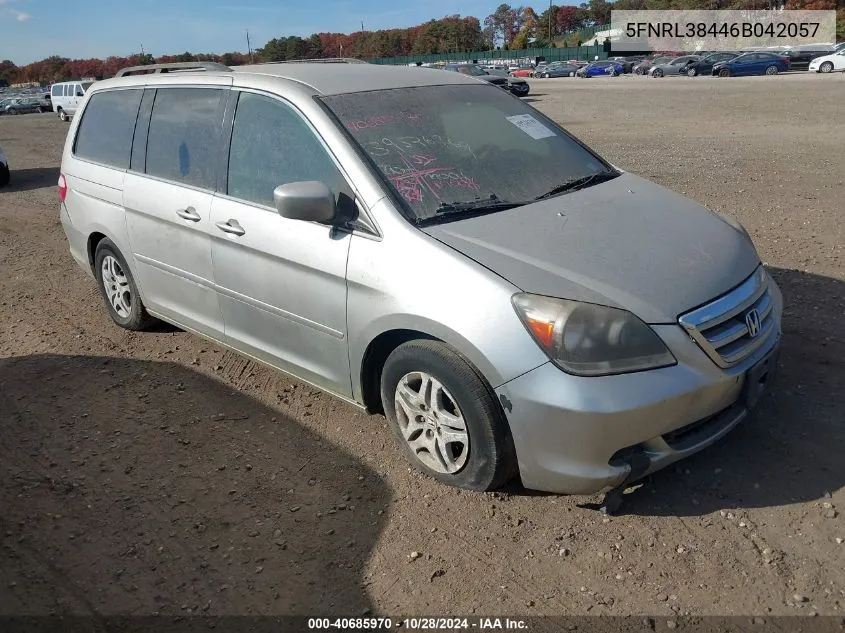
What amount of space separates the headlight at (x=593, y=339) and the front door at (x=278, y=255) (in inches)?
40.9

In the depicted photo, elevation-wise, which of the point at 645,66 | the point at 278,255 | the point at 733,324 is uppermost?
the point at 645,66

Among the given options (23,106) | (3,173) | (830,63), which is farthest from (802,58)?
(23,106)

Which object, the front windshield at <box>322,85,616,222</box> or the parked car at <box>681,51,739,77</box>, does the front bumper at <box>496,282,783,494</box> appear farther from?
the parked car at <box>681,51,739,77</box>

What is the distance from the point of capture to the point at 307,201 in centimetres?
322

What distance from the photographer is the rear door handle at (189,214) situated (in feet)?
13.3

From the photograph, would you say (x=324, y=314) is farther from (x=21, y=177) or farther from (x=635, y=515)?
(x=21, y=177)

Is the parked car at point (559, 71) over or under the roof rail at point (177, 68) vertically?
over

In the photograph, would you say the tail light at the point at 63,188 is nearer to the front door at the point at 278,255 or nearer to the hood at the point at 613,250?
the front door at the point at 278,255

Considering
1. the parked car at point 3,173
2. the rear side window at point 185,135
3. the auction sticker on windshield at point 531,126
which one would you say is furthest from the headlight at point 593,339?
the parked car at point 3,173

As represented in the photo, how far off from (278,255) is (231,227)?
0.42 m

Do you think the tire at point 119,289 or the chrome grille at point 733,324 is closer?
the chrome grille at point 733,324

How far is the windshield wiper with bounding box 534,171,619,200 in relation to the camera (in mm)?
3702

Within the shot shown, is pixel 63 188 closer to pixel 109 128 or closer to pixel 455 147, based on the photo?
pixel 109 128

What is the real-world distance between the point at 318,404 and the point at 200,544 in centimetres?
127
